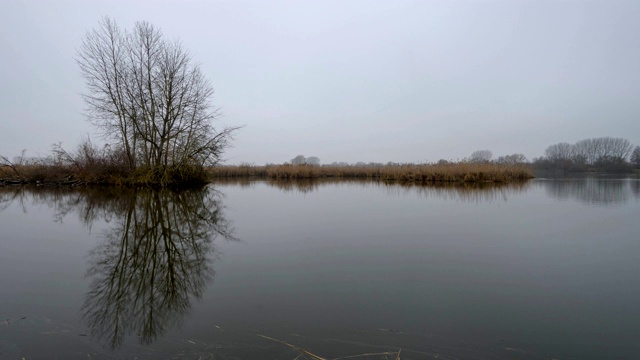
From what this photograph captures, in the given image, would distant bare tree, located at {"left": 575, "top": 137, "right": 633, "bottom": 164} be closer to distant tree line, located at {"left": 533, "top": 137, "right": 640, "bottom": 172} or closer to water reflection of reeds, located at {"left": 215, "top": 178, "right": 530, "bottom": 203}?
distant tree line, located at {"left": 533, "top": 137, "right": 640, "bottom": 172}

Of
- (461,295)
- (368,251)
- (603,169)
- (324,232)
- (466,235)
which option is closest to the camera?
(461,295)

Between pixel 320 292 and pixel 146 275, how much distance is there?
1.84 meters

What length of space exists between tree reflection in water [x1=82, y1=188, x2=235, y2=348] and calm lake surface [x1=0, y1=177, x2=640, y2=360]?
18 mm

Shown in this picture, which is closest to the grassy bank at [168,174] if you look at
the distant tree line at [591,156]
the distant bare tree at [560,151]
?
the distant tree line at [591,156]

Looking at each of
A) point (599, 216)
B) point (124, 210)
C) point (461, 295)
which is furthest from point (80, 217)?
point (599, 216)

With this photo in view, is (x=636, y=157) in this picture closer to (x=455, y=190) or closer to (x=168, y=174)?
(x=455, y=190)

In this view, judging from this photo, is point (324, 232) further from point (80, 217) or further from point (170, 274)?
point (80, 217)

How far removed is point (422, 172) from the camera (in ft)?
75.4

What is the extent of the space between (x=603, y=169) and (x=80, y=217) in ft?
181

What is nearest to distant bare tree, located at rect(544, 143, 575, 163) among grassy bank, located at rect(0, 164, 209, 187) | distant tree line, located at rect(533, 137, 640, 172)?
distant tree line, located at rect(533, 137, 640, 172)

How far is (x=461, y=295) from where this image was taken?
113 inches

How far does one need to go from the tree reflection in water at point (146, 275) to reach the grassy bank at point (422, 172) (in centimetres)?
1539

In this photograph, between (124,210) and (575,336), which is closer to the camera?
(575,336)

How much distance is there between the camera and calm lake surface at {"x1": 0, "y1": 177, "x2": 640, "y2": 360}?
206 centimetres
